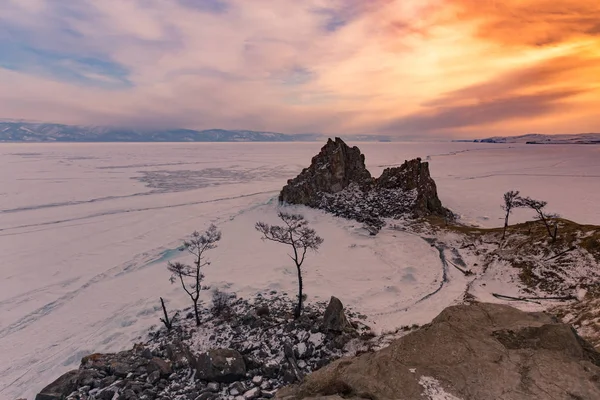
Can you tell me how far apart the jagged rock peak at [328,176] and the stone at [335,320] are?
43.4 m

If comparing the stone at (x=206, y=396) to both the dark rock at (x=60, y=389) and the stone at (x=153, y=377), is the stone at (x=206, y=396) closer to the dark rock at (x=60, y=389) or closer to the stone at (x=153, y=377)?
the stone at (x=153, y=377)

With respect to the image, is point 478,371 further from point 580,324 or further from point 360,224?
point 360,224

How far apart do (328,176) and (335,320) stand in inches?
1932

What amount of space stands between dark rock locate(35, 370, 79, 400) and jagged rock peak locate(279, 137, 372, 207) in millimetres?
52346

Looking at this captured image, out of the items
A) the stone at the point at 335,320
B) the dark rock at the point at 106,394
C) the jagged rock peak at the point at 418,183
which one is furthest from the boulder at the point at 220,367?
the jagged rock peak at the point at 418,183

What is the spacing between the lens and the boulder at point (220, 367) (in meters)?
21.2

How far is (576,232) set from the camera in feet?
121

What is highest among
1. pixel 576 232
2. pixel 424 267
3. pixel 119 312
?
pixel 576 232

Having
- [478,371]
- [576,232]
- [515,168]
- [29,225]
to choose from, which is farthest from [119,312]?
[515,168]

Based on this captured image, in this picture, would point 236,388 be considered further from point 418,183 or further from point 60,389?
point 418,183

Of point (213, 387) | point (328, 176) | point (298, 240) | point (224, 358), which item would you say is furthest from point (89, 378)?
point (328, 176)

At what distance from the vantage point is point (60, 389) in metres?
21.5

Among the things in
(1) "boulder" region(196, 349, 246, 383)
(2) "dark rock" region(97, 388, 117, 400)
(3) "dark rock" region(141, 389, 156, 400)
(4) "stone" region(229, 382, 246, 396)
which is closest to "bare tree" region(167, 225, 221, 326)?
(1) "boulder" region(196, 349, 246, 383)

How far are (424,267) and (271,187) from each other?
6878 cm
